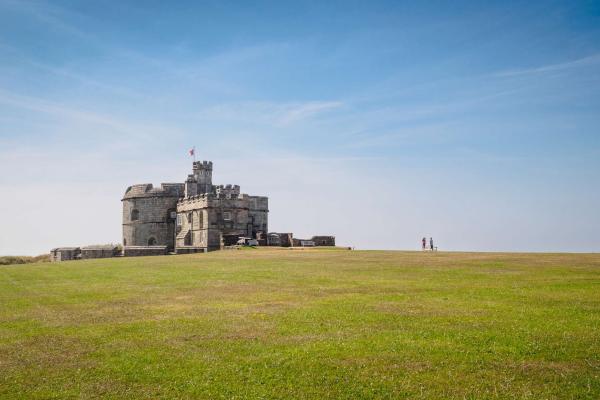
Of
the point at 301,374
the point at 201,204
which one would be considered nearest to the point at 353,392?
the point at 301,374

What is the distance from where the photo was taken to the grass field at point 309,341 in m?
9.42

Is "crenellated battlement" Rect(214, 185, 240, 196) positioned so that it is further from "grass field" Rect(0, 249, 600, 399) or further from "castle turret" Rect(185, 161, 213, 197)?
"grass field" Rect(0, 249, 600, 399)

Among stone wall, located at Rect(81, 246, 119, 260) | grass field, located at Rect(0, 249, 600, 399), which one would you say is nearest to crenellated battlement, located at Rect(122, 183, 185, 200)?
stone wall, located at Rect(81, 246, 119, 260)

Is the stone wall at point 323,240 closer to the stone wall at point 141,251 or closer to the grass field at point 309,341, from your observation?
the stone wall at point 141,251

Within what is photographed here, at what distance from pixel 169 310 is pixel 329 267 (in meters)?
15.4

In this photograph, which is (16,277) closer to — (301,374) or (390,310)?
(390,310)

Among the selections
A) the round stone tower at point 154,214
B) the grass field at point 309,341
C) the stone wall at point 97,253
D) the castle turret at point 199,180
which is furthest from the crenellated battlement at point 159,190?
the grass field at point 309,341

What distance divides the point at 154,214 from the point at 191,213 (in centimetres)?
867

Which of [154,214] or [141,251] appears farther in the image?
[154,214]

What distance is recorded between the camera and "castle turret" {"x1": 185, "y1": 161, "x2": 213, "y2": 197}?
6956 centimetres

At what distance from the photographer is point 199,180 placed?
70.6m

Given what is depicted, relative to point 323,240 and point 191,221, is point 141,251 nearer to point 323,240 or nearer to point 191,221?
point 191,221

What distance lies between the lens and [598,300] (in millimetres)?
16859

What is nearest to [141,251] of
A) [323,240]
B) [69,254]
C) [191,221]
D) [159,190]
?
[69,254]
